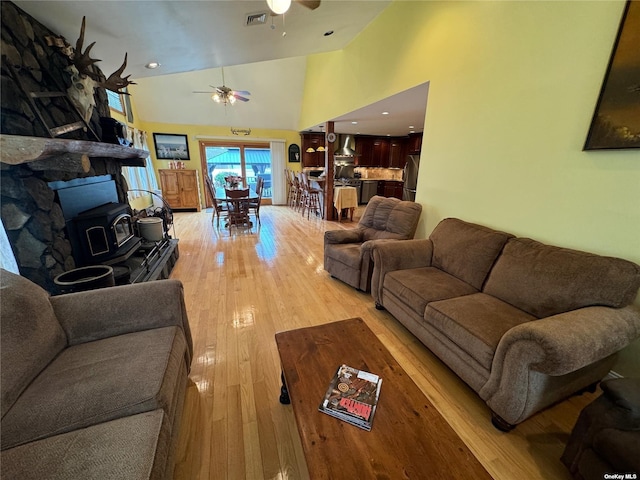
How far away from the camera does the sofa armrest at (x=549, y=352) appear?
1.09 metres

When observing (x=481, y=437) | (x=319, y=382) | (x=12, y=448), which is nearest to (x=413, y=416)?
(x=319, y=382)

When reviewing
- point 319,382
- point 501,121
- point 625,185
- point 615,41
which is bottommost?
point 319,382

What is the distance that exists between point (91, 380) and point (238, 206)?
15.1ft

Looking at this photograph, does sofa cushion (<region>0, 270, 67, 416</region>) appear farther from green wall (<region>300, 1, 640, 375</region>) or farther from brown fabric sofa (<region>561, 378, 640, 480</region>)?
green wall (<region>300, 1, 640, 375</region>)

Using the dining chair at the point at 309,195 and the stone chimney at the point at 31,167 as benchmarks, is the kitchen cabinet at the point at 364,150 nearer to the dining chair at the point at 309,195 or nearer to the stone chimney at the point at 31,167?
the dining chair at the point at 309,195

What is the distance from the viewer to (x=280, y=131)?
805cm

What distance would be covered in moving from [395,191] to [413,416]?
27.4 feet

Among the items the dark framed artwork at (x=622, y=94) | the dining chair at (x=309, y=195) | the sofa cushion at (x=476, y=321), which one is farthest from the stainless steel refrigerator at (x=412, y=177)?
the sofa cushion at (x=476, y=321)

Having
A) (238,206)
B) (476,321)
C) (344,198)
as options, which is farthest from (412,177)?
(476,321)

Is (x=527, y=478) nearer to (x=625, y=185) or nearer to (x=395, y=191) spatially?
(x=625, y=185)

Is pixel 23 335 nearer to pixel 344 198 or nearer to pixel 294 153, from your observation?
pixel 344 198

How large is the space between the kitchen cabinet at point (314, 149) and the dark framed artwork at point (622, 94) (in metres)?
7.49

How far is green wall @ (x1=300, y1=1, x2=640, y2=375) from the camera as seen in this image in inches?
60.4

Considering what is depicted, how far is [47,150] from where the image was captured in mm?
1559
